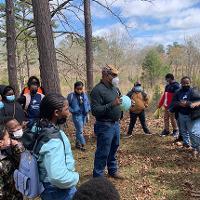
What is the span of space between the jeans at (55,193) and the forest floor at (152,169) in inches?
127

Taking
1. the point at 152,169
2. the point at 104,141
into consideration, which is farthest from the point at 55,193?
the point at 152,169

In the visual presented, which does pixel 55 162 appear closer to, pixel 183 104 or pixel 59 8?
pixel 183 104

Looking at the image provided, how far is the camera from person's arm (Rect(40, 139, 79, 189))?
3.38 m

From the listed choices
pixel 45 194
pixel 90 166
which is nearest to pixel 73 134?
pixel 90 166

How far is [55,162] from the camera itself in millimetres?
3381

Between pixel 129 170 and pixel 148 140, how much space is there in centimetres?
307

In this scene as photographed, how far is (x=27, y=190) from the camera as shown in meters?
3.59

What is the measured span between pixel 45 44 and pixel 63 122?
506 centimetres

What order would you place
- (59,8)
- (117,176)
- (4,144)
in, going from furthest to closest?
Answer: (59,8) < (117,176) < (4,144)

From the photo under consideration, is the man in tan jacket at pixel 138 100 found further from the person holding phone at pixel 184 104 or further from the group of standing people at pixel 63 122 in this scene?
the person holding phone at pixel 184 104

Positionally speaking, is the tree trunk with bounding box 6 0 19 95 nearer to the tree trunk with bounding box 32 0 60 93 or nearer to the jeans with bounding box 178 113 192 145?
the tree trunk with bounding box 32 0 60 93

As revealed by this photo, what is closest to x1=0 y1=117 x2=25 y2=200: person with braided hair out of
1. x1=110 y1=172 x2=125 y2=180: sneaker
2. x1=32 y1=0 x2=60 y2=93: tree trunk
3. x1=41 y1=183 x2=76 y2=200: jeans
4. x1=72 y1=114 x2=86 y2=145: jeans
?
x1=41 y1=183 x2=76 y2=200: jeans

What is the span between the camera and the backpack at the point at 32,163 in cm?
347

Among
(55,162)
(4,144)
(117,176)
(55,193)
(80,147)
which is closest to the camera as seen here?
(55,162)
